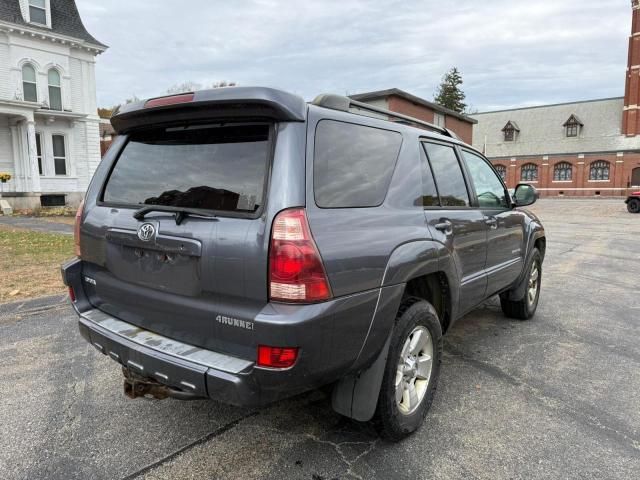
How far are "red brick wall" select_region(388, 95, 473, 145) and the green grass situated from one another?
18.2 meters

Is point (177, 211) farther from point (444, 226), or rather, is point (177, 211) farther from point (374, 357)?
point (444, 226)

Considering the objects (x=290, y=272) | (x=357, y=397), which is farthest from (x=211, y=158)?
(x=357, y=397)

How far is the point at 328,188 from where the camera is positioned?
2.33 m

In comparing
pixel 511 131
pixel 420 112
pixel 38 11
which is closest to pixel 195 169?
pixel 38 11

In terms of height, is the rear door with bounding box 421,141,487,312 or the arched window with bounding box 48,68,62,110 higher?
the arched window with bounding box 48,68,62,110

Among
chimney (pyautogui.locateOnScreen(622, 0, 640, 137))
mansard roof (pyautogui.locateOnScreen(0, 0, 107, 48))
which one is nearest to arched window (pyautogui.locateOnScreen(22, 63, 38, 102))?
mansard roof (pyautogui.locateOnScreen(0, 0, 107, 48))

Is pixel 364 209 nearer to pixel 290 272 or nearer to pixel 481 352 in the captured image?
pixel 290 272

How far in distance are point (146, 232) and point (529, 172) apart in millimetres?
59484

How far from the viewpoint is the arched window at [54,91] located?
66.3 ft

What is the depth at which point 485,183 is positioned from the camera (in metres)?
4.34

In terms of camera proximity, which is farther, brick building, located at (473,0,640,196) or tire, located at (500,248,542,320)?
brick building, located at (473,0,640,196)

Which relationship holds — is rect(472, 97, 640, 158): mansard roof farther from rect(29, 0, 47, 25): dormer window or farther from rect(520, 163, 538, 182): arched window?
rect(29, 0, 47, 25): dormer window

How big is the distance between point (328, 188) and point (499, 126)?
202 feet

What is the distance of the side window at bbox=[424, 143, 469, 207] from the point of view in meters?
3.36
